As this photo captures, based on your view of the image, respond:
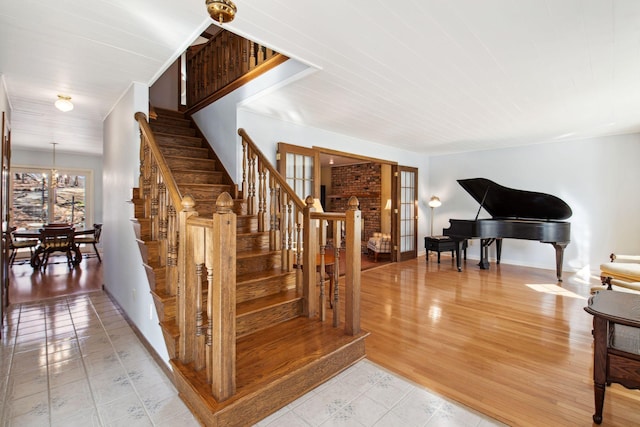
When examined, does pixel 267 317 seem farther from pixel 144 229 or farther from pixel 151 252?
pixel 144 229

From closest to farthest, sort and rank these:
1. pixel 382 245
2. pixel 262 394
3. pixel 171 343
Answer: pixel 262 394 → pixel 171 343 → pixel 382 245

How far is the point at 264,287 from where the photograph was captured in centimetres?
282

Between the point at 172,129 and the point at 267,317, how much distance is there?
3273mm

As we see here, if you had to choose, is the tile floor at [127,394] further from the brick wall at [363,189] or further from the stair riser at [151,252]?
the brick wall at [363,189]

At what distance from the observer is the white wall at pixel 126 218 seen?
8.84 feet

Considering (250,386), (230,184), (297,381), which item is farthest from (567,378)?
(230,184)

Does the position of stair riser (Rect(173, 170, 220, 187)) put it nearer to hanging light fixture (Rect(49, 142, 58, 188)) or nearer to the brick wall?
the brick wall

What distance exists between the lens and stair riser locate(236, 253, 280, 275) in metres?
2.94

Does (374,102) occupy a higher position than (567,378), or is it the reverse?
(374,102)

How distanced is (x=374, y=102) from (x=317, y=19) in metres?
1.82

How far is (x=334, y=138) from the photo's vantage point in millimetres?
5219

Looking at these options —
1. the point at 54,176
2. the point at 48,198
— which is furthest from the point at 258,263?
the point at 48,198

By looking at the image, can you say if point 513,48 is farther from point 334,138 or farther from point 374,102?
point 334,138

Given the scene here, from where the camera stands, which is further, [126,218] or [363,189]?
[363,189]
